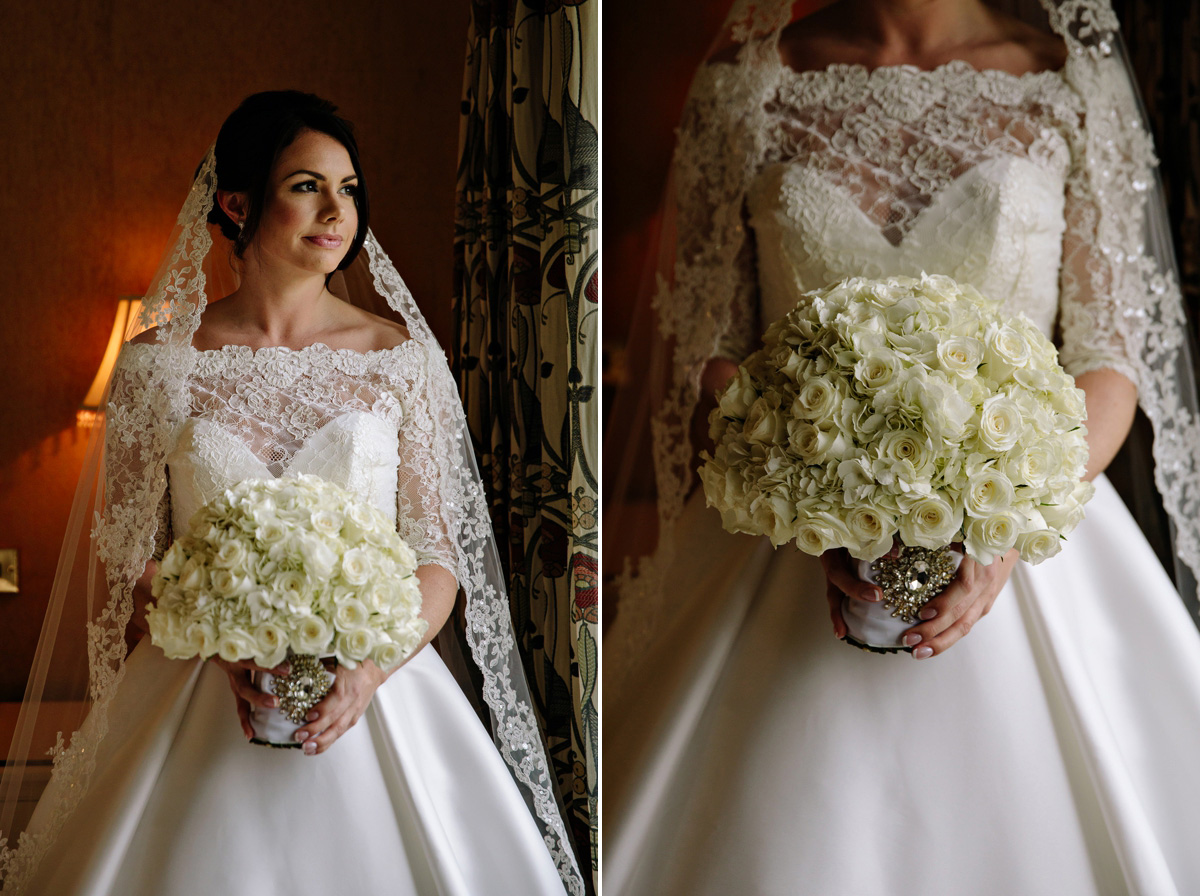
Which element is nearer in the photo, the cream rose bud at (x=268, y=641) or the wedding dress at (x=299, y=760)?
the cream rose bud at (x=268, y=641)

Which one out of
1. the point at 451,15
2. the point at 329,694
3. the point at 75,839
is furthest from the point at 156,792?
the point at 451,15

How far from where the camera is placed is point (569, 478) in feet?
4.03

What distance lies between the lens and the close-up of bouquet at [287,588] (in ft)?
3.08

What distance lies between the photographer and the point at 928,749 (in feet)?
4.06

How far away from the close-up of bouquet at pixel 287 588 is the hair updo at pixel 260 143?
347 mm

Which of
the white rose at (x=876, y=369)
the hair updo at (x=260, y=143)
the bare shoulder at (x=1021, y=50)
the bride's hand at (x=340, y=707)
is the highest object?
the bare shoulder at (x=1021, y=50)

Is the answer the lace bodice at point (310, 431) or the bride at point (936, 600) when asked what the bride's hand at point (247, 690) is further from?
the bride at point (936, 600)

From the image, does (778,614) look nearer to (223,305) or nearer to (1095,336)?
(1095,336)

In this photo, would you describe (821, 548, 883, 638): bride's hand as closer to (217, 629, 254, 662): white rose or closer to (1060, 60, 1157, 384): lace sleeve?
(1060, 60, 1157, 384): lace sleeve

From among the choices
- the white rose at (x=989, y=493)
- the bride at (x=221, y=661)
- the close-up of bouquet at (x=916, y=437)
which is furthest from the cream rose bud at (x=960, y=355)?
the bride at (x=221, y=661)

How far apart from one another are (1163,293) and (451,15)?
1129mm

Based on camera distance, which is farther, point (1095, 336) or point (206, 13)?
point (1095, 336)

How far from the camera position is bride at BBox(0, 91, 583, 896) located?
1.07 metres

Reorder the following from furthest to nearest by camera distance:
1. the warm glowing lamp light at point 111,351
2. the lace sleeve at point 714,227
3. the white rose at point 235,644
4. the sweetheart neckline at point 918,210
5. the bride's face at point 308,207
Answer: the lace sleeve at point 714,227
the sweetheart neckline at point 918,210
the warm glowing lamp light at point 111,351
the bride's face at point 308,207
the white rose at point 235,644
